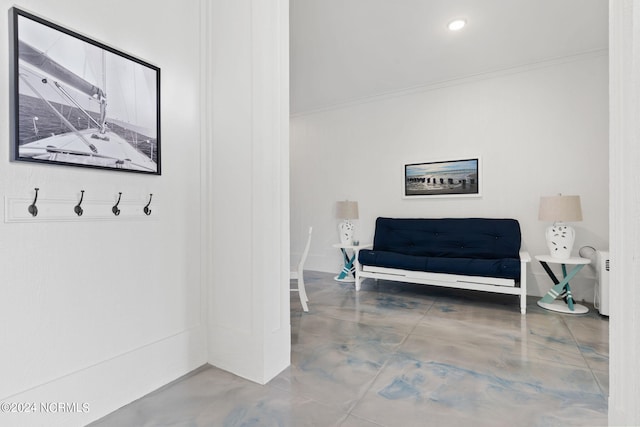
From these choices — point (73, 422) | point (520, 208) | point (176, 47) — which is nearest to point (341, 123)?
point (520, 208)

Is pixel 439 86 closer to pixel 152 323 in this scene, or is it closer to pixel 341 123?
pixel 341 123

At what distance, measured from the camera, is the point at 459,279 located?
3.31 m

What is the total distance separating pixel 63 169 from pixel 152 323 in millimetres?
896

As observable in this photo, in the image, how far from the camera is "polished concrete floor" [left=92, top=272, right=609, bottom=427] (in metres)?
1.46

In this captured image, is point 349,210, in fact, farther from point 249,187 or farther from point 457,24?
point 249,187

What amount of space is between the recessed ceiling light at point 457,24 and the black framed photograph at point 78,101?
8.48ft

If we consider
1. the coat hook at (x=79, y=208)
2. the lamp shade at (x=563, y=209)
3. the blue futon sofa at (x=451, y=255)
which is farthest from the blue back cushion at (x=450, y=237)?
the coat hook at (x=79, y=208)

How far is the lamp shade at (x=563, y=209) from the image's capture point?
2.96 meters

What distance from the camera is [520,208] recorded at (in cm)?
368

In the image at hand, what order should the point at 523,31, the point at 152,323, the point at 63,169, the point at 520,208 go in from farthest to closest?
the point at 520,208 → the point at 523,31 → the point at 152,323 → the point at 63,169

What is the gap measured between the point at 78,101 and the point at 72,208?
1.58 feet

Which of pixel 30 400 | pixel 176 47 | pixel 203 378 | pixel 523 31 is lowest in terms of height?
pixel 203 378

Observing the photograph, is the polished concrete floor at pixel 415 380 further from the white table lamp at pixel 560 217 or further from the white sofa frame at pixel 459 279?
the white table lamp at pixel 560 217

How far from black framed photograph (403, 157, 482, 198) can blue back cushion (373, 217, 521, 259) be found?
403 mm
